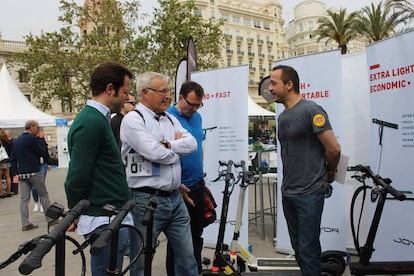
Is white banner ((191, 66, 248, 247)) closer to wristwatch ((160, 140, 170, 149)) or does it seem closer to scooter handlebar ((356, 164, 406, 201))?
scooter handlebar ((356, 164, 406, 201))

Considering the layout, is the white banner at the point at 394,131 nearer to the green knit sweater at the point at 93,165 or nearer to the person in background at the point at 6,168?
the green knit sweater at the point at 93,165

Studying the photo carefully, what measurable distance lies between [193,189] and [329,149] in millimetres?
1252

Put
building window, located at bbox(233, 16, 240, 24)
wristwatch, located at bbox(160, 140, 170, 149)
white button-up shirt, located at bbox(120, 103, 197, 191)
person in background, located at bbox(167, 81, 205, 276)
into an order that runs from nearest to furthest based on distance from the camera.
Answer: white button-up shirt, located at bbox(120, 103, 197, 191), wristwatch, located at bbox(160, 140, 170, 149), person in background, located at bbox(167, 81, 205, 276), building window, located at bbox(233, 16, 240, 24)

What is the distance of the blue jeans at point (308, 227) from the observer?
2850 millimetres

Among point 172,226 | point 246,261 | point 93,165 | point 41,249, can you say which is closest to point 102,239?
point 41,249

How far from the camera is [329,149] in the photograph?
2820 mm

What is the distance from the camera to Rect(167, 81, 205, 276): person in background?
3.38 m

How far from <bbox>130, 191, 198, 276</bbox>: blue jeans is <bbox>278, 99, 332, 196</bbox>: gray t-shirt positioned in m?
0.86

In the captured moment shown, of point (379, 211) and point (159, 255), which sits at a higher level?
point (379, 211)

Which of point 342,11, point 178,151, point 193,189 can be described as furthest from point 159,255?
point 342,11

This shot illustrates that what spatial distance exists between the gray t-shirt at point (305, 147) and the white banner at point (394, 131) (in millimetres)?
1261

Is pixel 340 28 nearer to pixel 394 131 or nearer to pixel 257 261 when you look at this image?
pixel 394 131

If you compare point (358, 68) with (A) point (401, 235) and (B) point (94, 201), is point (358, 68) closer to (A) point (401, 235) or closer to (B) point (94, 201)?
(A) point (401, 235)

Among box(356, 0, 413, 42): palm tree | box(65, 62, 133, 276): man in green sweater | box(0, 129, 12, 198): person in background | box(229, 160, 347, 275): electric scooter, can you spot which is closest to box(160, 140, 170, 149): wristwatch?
box(65, 62, 133, 276): man in green sweater
